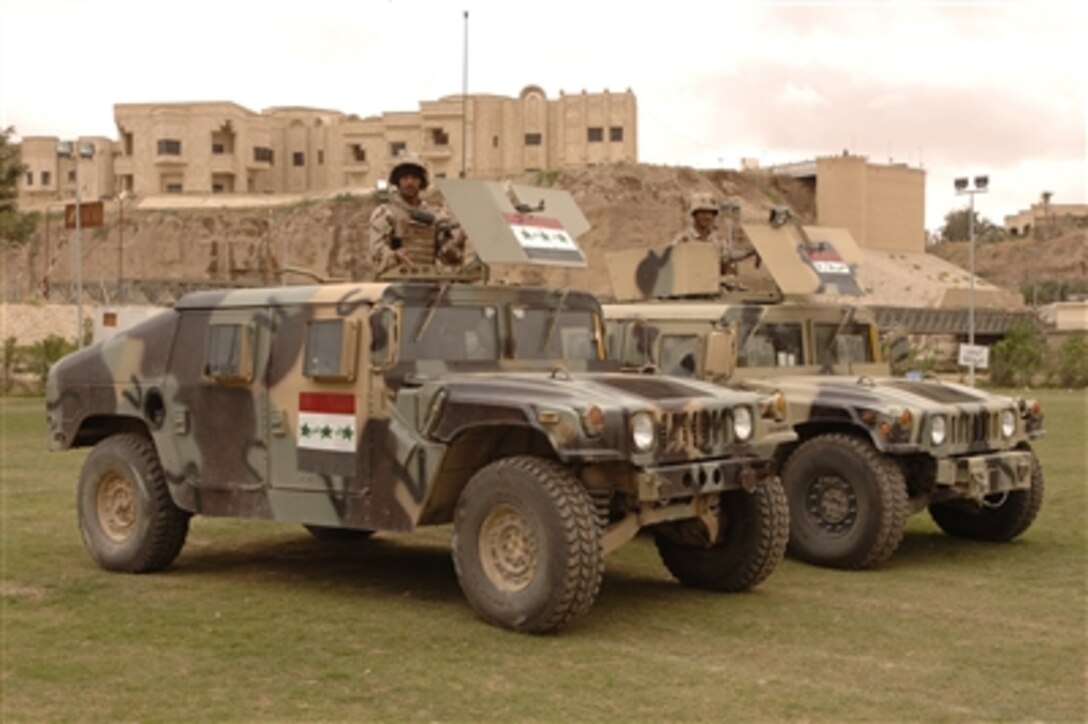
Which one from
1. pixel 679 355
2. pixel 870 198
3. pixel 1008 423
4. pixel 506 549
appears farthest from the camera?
pixel 870 198

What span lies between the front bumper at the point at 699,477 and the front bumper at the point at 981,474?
2.17 meters

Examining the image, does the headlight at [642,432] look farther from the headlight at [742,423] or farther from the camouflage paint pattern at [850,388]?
the camouflage paint pattern at [850,388]

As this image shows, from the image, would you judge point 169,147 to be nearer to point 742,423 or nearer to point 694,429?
point 742,423

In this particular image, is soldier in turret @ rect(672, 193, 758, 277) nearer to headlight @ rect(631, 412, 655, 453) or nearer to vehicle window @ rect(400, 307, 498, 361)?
vehicle window @ rect(400, 307, 498, 361)

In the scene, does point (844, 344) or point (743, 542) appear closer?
point (743, 542)

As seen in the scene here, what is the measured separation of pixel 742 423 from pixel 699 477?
0.55 meters

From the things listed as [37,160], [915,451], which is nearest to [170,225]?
[37,160]

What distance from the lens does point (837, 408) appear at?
10.4m

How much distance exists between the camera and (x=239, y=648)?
7.40 meters

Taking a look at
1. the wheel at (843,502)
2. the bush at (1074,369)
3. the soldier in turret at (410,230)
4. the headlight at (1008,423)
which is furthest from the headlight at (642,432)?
the bush at (1074,369)

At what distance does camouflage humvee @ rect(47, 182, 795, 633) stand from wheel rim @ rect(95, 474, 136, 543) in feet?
0.05

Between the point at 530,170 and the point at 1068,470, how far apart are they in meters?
67.0

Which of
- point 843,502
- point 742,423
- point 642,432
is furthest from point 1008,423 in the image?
point 642,432

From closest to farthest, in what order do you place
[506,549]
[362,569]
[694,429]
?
[506,549], [694,429], [362,569]
